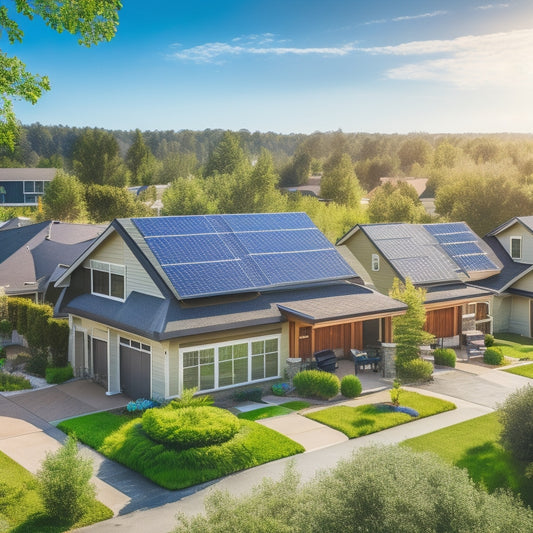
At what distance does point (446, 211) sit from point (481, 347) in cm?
3767

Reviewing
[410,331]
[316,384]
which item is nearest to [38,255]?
[316,384]

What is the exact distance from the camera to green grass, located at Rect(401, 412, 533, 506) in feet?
54.4

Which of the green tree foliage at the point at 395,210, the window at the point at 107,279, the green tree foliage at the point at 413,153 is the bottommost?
the window at the point at 107,279

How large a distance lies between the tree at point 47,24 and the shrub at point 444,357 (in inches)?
754

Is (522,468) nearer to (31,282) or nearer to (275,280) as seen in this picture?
(275,280)

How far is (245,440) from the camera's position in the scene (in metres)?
18.1

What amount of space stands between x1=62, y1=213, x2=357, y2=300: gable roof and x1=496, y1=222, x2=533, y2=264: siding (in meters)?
15.1

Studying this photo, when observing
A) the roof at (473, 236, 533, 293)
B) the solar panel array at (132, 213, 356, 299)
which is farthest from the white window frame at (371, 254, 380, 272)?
the roof at (473, 236, 533, 293)

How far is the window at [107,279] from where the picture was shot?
24.9m

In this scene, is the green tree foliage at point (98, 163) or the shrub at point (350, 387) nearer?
the shrub at point (350, 387)

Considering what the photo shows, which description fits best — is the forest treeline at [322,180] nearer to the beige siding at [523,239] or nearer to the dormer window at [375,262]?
the dormer window at [375,262]

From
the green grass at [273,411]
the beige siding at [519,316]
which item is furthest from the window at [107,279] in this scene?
the beige siding at [519,316]

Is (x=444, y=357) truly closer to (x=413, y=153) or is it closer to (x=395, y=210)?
(x=395, y=210)

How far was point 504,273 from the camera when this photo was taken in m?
37.0
